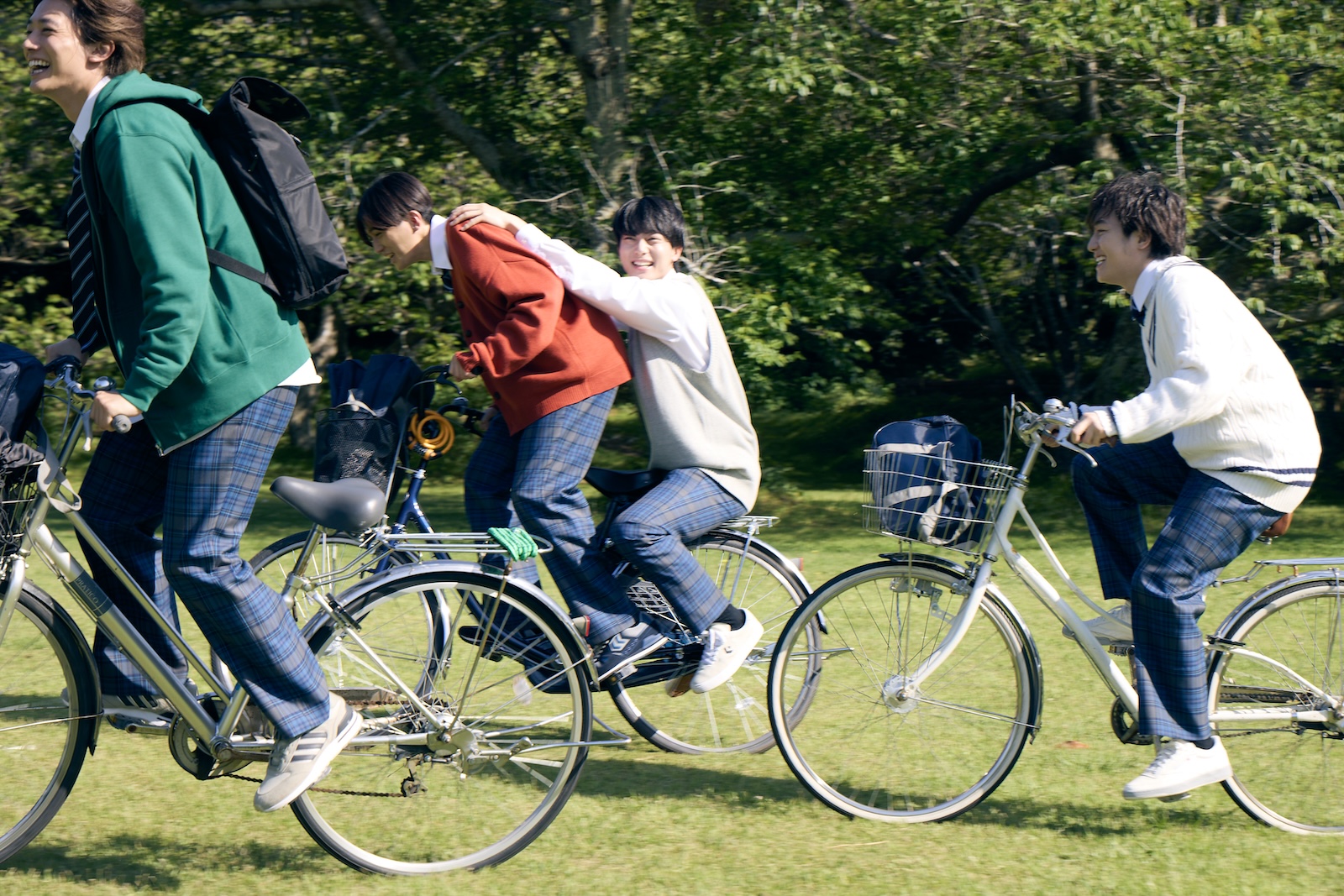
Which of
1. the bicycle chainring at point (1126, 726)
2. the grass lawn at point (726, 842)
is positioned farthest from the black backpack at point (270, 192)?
the bicycle chainring at point (1126, 726)

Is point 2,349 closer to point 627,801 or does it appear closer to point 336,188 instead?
point 627,801

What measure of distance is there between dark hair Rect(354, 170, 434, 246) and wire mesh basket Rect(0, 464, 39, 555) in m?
1.32

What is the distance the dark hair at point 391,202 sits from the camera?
4.17 metres

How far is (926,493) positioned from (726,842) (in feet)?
3.62

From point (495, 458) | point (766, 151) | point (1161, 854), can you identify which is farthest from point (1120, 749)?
point (766, 151)

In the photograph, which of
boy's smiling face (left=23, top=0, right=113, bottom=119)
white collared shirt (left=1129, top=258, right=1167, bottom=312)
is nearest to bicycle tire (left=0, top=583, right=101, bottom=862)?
boy's smiling face (left=23, top=0, right=113, bottom=119)

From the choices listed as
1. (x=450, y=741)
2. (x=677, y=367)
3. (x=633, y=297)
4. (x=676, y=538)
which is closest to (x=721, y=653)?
(x=676, y=538)

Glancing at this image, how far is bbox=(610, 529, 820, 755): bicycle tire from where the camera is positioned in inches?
172

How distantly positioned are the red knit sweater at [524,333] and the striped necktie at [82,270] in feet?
3.30

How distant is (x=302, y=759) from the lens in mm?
3279

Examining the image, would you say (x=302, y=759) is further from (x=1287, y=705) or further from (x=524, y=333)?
(x=1287, y=705)

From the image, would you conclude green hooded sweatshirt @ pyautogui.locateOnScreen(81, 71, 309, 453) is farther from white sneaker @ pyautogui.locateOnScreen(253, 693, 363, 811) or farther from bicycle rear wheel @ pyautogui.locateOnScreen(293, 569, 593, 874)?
white sneaker @ pyautogui.locateOnScreen(253, 693, 363, 811)

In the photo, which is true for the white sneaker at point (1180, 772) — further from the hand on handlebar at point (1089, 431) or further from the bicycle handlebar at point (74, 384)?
the bicycle handlebar at point (74, 384)

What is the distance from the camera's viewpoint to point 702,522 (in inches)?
167
